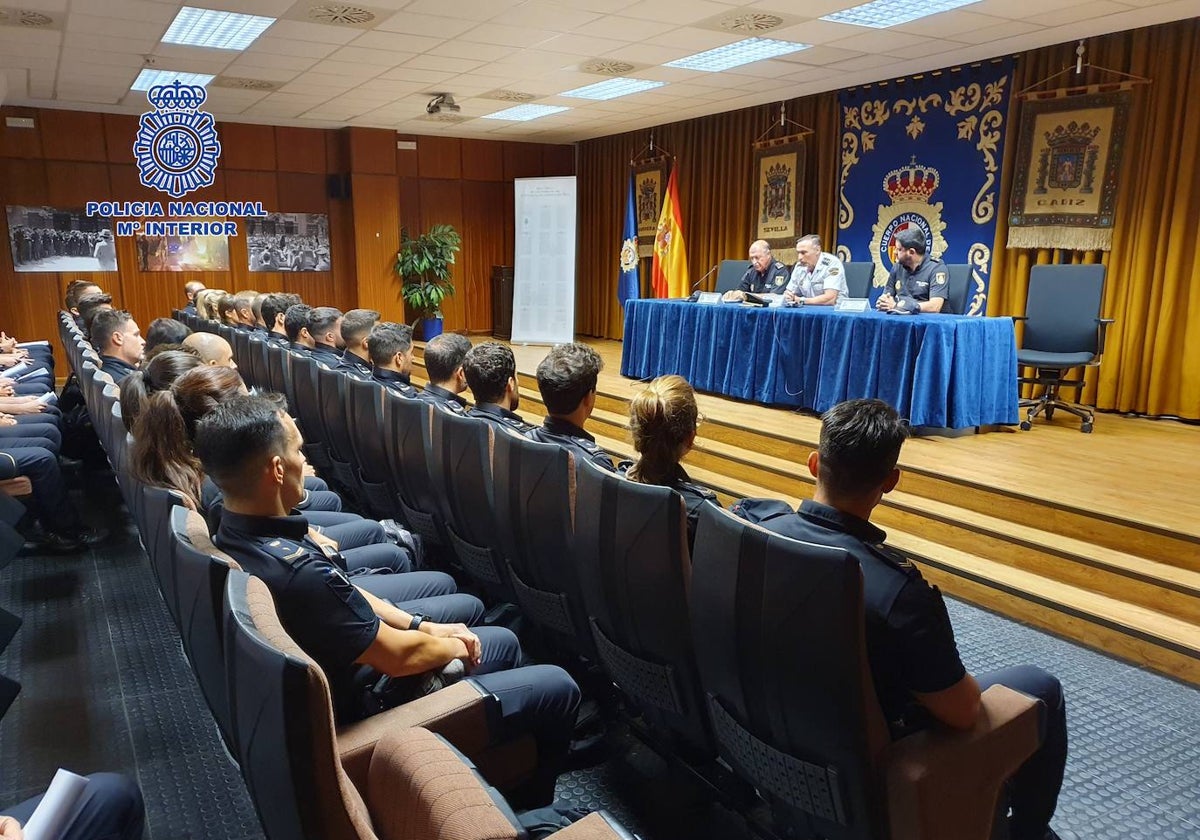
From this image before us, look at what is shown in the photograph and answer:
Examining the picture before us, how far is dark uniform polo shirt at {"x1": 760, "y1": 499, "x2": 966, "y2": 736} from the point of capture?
53.2 inches

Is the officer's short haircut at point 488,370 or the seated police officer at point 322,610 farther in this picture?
the officer's short haircut at point 488,370

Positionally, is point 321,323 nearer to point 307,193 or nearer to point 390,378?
point 390,378

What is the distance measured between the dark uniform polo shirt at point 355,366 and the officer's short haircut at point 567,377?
1612 millimetres

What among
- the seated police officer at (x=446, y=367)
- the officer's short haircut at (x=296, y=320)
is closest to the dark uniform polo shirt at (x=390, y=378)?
the seated police officer at (x=446, y=367)

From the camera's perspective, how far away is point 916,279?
5438mm

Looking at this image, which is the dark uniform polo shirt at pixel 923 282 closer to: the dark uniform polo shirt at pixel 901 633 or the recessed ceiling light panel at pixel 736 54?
the recessed ceiling light panel at pixel 736 54

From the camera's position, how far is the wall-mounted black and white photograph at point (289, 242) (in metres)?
10.4

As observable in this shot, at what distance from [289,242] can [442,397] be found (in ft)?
28.2

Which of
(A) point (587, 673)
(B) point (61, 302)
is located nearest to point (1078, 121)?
→ (A) point (587, 673)

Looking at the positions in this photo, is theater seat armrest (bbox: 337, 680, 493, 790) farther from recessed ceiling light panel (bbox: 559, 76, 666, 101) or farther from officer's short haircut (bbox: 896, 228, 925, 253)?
recessed ceiling light panel (bbox: 559, 76, 666, 101)

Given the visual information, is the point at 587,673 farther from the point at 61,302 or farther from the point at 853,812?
the point at 61,302

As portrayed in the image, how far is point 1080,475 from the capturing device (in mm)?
4016

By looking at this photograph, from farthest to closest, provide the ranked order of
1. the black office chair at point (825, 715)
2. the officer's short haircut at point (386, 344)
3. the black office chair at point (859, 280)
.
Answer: the black office chair at point (859, 280) → the officer's short haircut at point (386, 344) → the black office chair at point (825, 715)

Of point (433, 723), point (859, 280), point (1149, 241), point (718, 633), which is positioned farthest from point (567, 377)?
point (1149, 241)
